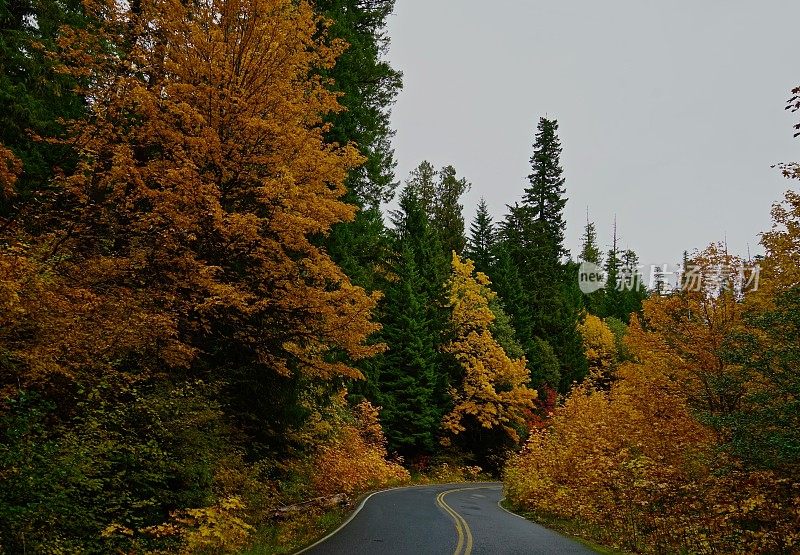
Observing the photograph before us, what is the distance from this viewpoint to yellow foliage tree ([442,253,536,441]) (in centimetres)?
3712

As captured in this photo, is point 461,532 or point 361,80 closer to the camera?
point 461,532

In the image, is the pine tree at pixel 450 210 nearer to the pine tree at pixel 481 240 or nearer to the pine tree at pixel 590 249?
the pine tree at pixel 481 240

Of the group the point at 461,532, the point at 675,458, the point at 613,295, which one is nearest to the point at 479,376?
the point at 675,458

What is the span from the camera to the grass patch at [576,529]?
504 inches

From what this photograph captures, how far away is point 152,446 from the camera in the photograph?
30.7 ft

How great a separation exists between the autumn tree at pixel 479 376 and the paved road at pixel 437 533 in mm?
17376

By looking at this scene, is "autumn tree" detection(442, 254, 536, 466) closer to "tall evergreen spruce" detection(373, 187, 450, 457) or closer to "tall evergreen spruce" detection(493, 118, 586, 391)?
"tall evergreen spruce" detection(373, 187, 450, 457)

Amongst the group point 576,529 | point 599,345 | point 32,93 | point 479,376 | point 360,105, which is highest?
point 360,105

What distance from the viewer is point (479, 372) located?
3750cm

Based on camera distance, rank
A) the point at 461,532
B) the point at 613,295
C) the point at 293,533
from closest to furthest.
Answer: the point at 293,533, the point at 461,532, the point at 613,295

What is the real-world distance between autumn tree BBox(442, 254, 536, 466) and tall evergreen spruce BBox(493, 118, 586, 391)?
24.7 ft

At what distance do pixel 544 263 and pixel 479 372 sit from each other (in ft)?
66.9

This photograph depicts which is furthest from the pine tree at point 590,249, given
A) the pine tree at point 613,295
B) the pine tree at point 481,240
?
the pine tree at point 481,240

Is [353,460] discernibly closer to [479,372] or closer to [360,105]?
[360,105]
